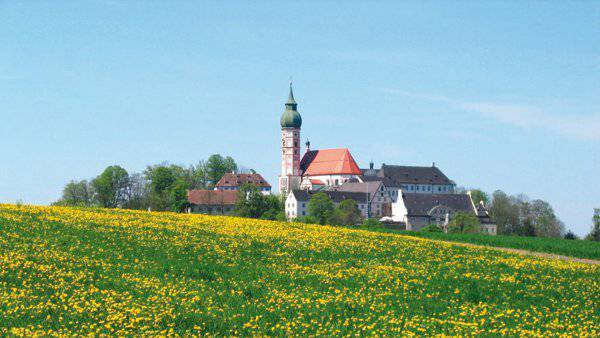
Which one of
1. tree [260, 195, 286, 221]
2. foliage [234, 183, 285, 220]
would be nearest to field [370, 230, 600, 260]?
tree [260, 195, 286, 221]

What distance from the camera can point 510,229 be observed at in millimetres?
167250

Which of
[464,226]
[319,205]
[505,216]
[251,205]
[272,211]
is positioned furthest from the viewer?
[505,216]

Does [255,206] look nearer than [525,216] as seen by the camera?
Yes

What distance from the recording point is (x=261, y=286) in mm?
24312

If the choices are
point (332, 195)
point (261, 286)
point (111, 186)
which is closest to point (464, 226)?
point (332, 195)

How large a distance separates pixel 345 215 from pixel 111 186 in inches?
1943

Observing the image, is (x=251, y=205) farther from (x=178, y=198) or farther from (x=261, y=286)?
(x=261, y=286)

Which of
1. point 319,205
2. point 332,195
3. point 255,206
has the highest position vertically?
point 332,195

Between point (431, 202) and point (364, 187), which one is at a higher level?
point (364, 187)

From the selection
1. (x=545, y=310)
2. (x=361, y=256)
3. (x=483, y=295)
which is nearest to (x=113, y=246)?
(x=361, y=256)

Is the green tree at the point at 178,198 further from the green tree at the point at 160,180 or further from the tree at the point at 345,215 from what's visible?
the tree at the point at 345,215

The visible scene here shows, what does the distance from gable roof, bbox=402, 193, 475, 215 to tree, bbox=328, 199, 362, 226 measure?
1343cm

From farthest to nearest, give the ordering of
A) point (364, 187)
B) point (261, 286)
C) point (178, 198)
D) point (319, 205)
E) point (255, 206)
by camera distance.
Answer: point (364, 187)
point (319, 205)
point (178, 198)
point (255, 206)
point (261, 286)

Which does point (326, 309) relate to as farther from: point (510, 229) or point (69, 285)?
point (510, 229)
